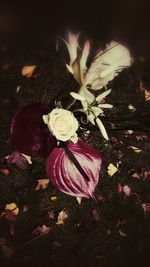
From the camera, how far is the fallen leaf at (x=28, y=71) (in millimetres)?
1047

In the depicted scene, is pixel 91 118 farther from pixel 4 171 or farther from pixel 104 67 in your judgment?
pixel 4 171

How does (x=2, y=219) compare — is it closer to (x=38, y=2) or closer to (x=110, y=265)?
(x=110, y=265)

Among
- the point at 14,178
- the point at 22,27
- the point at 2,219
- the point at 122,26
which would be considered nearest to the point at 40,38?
the point at 22,27

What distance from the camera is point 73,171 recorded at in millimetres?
998

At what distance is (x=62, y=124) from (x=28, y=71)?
0.67 ft

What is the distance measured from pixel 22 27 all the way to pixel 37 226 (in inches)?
21.0

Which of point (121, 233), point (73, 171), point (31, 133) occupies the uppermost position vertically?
point (31, 133)

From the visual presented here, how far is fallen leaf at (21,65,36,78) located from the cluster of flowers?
9cm

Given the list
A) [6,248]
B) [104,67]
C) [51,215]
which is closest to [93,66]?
[104,67]

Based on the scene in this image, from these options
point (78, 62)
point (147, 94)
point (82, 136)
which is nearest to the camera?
point (78, 62)

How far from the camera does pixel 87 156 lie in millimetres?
1018

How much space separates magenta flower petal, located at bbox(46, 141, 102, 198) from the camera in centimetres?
100

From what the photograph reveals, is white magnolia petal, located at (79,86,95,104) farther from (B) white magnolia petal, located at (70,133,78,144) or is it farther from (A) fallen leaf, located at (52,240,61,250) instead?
(A) fallen leaf, located at (52,240,61,250)

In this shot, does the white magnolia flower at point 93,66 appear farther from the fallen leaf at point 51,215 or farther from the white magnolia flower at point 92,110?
the fallen leaf at point 51,215
